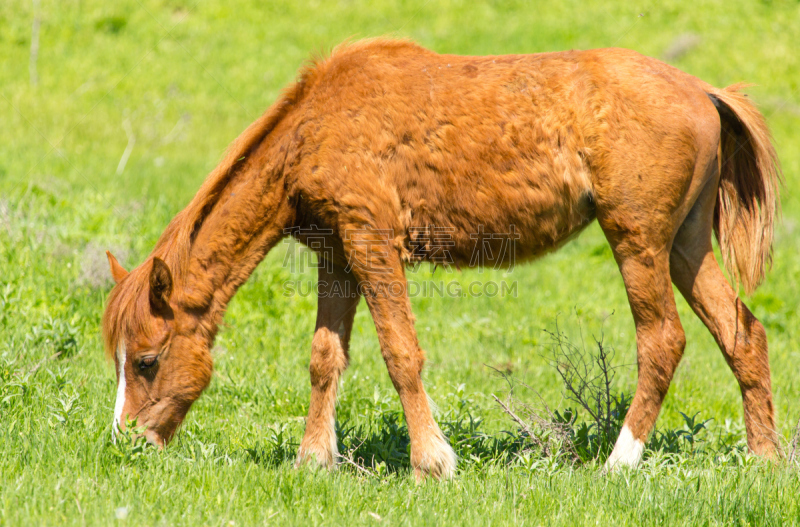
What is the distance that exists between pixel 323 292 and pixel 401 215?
0.95 meters

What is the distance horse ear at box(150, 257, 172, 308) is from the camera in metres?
3.81

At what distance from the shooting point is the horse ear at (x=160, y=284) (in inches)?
150

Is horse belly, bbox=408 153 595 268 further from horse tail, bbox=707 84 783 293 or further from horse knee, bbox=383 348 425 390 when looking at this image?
horse tail, bbox=707 84 783 293

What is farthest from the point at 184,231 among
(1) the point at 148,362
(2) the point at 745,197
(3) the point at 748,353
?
(2) the point at 745,197

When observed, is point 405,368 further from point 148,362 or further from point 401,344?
point 148,362

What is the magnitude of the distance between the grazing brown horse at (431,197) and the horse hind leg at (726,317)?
0.01m

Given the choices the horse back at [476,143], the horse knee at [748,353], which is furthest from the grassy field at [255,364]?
the horse back at [476,143]

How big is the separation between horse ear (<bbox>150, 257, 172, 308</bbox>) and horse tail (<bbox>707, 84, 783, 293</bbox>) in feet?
12.1

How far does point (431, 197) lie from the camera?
4.12m

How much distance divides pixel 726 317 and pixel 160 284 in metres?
3.63

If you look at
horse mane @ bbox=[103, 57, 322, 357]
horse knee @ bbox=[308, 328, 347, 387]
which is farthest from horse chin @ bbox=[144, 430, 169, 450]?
horse knee @ bbox=[308, 328, 347, 387]

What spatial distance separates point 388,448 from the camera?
4.45 m

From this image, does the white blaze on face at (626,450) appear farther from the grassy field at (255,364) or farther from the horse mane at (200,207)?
the horse mane at (200,207)

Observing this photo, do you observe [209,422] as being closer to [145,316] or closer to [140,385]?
[140,385]
